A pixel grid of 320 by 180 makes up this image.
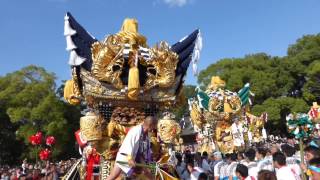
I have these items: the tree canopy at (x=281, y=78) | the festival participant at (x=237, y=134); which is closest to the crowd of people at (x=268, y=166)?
the festival participant at (x=237, y=134)

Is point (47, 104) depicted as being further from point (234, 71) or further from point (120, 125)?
point (120, 125)

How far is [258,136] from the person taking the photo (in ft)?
53.0

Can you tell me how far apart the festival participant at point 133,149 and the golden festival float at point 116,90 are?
41.7 inches

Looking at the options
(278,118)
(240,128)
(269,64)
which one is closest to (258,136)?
(240,128)

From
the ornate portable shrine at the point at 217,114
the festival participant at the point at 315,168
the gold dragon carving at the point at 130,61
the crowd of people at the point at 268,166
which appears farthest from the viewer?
the ornate portable shrine at the point at 217,114

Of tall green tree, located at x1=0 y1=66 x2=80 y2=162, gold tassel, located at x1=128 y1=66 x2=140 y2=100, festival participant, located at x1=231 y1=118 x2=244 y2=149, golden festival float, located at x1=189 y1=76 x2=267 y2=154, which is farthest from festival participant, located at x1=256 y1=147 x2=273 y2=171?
tall green tree, located at x1=0 y1=66 x2=80 y2=162

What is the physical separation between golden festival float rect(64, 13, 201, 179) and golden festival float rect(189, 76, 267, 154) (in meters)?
7.64

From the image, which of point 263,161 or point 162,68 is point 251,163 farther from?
point 162,68

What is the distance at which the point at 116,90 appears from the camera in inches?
266

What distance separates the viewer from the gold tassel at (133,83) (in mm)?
6445

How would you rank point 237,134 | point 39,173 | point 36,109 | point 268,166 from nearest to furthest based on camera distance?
point 268,166
point 39,173
point 237,134
point 36,109

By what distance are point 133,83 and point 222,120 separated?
9.30 metres

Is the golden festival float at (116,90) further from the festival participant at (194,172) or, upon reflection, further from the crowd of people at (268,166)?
the crowd of people at (268,166)

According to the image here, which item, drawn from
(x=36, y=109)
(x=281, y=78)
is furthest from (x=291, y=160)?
(x=281, y=78)
